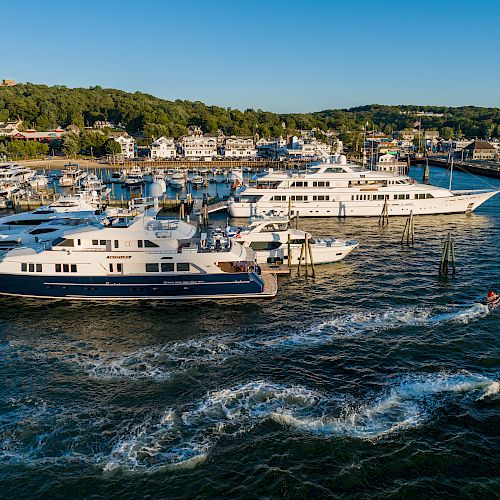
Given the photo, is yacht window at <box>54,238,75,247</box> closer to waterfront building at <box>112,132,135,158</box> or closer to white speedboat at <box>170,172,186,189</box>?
white speedboat at <box>170,172,186,189</box>

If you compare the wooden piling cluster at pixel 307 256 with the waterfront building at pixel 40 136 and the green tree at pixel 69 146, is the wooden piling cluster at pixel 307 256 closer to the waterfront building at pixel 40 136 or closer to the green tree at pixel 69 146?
the green tree at pixel 69 146

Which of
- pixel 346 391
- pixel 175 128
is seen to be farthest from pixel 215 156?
pixel 346 391

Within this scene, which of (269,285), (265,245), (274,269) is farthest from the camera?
(265,245)

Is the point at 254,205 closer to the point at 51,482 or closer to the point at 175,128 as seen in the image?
the point at 51,482

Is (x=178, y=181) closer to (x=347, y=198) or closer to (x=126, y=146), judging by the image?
(x=347, y=198)

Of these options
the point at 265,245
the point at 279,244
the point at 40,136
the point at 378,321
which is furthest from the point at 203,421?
the point at 40,136

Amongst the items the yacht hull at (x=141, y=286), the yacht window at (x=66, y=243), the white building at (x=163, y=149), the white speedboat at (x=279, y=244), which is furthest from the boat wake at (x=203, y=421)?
the white building at (x=163, y=149)

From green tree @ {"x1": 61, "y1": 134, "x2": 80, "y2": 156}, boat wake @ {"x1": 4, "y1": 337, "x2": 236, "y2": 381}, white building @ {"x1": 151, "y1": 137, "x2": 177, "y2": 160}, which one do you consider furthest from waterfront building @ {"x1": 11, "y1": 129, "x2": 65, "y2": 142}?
boat wake @ {"x1": 4, "y1": 337, "x2": 236, "y2": 381}

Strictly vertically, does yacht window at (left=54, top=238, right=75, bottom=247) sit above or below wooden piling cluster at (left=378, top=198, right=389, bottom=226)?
above
